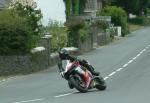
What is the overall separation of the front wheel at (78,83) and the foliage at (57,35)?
17.0 meters

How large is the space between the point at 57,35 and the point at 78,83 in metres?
20.6

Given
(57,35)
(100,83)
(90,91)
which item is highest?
(100,83)

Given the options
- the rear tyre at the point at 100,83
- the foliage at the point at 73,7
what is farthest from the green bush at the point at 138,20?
the rear tyre at the point at 100,83

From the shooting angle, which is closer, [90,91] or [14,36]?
[90,91]

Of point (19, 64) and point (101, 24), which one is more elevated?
point (19, 64)

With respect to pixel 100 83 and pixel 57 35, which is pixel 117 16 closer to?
pixel 57 35

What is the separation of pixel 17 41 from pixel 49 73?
2078mm

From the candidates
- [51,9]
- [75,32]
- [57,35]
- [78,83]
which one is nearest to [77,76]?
[78,83]

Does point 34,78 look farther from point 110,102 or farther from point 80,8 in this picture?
point 80,8

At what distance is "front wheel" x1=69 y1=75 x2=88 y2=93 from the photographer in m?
19.3

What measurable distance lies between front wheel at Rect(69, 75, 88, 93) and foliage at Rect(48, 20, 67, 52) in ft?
55.7

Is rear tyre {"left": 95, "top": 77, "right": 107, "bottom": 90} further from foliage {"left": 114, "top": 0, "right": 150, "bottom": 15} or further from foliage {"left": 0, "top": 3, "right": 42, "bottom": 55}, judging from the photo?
foliage {"left": 114, "top": 0, "right": 150, "bottom": 15}

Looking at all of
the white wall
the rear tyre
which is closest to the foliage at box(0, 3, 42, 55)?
the rear tyre

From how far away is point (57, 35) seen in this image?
39875 mm
